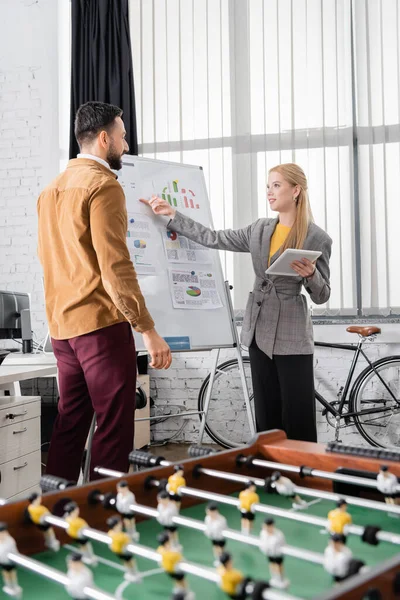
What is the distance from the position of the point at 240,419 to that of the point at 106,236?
2562mm

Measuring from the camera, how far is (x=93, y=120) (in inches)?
88.6

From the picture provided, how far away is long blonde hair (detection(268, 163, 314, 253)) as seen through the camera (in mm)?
2701

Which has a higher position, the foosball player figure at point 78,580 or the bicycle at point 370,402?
the foosball player figure at point 78,580

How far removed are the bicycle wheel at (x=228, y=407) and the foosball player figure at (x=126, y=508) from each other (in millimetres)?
3464

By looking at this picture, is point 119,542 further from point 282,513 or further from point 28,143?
point 28,143

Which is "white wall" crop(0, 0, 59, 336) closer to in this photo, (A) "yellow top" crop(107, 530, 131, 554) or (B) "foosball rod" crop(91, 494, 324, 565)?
(B) "foosball rod" crop(91, 494, 324, 565)

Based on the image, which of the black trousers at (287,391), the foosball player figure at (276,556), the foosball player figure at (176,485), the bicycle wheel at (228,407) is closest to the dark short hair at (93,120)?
the black trousers at (287,391)

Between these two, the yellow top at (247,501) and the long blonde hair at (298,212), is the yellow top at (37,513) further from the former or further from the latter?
the long blonde hair at (298,212)

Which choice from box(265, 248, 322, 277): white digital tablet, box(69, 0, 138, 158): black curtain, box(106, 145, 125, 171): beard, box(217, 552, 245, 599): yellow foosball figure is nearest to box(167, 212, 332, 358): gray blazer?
box(265, 248, 322, 277): white digital tablet

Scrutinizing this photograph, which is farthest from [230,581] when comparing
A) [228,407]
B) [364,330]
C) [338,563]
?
[228,407]

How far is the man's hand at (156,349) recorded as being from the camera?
2.13 m

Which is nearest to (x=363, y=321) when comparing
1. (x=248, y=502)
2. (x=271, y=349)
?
(x=271, y=349)

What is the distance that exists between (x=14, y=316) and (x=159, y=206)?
1.06 meters

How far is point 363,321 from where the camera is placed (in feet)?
13.7
